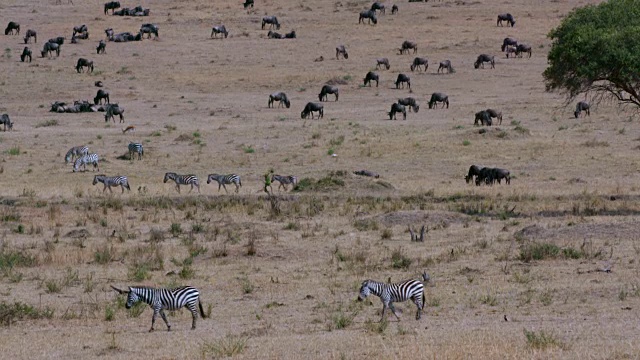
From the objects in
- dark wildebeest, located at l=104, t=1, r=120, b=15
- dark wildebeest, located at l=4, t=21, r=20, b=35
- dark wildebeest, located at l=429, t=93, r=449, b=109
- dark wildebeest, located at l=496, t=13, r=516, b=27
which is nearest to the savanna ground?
dark wildebeest, located at l=429, t=93, r=449, b=109

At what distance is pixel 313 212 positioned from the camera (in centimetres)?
2950

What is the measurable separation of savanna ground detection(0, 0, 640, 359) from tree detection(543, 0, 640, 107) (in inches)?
128

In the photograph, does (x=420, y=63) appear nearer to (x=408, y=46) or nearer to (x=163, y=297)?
(x=408, y=46)

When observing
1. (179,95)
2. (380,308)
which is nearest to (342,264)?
(380,308)

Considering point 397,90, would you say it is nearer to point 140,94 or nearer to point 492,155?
point 140,94

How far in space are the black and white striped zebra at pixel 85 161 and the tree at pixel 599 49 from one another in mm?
15467

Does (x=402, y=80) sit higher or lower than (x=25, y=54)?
lower

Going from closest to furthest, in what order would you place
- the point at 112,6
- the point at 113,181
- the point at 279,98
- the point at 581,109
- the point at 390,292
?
the point at 390,292 → the point at 113,181 → the point at 581,109 → the point at 279,98 → the point at 112,6

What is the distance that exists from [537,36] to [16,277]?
196 feet

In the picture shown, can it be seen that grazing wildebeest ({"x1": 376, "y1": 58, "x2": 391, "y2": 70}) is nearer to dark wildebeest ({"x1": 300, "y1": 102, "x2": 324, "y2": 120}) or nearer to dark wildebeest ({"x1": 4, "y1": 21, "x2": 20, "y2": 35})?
dark wildebeest ({"x1": 300, "y1": 102, "x2": 324, "y2": 120})

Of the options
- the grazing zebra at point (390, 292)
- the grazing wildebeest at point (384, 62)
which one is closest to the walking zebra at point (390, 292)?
the grazing zebra at point (390, 292)

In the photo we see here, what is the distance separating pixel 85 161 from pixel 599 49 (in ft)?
58.1

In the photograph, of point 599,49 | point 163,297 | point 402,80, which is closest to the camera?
point 163,297

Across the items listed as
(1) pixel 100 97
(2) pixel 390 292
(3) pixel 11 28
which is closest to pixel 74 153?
(1) pixel 100 97
